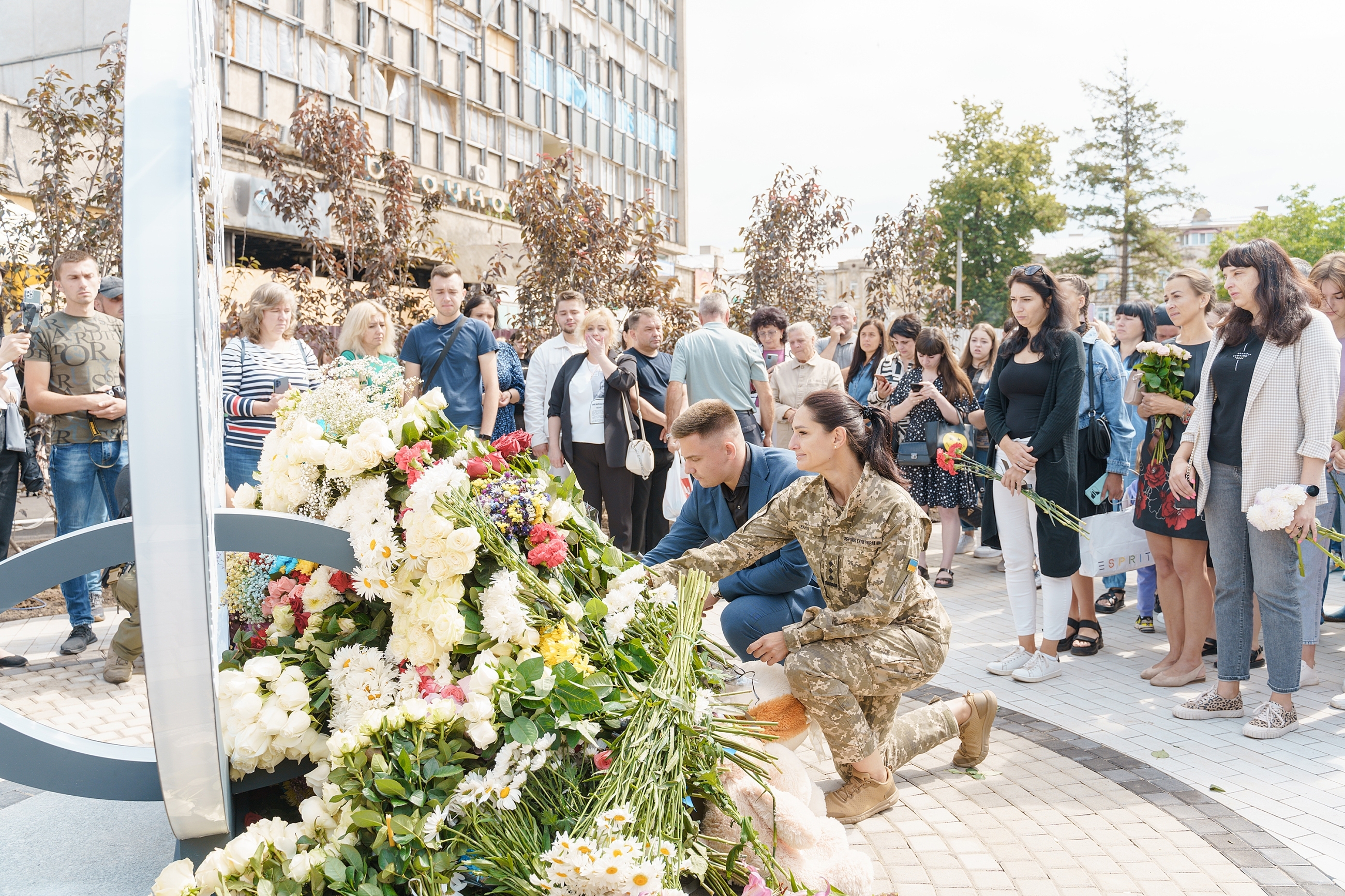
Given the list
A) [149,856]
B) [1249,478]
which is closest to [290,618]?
[149,856]

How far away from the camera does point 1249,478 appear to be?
4.40m

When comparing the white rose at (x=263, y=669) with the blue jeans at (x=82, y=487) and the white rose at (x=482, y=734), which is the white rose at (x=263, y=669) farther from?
the blue jeans at (x=82, y=487)

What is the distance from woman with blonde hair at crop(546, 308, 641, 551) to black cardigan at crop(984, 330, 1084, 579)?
2.94 m

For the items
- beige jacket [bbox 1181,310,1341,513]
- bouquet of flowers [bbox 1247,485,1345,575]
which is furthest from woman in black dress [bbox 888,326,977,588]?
bouquet of flowers [bbox 1247,485,1345,575]

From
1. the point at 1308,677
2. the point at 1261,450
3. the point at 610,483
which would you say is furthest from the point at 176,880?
the point at 1308,677

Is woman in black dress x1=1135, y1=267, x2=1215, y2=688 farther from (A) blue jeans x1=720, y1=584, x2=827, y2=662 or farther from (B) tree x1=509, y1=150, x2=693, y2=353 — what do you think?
(B) tree x1=509, y1=150, x2=693, y2=353

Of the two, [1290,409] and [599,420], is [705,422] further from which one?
[599,420]

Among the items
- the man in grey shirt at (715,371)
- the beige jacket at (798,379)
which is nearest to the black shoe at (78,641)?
the man in grey shirt at (715,371)

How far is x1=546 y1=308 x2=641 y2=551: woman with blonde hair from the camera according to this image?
7113mm

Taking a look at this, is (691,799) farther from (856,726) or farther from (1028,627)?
(1028,627)

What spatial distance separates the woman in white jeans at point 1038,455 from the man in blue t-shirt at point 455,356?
3394 mm

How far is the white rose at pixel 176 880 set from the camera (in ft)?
6.68

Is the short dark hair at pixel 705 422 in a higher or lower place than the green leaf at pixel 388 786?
higher

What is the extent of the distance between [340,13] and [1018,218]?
24.8 metres
